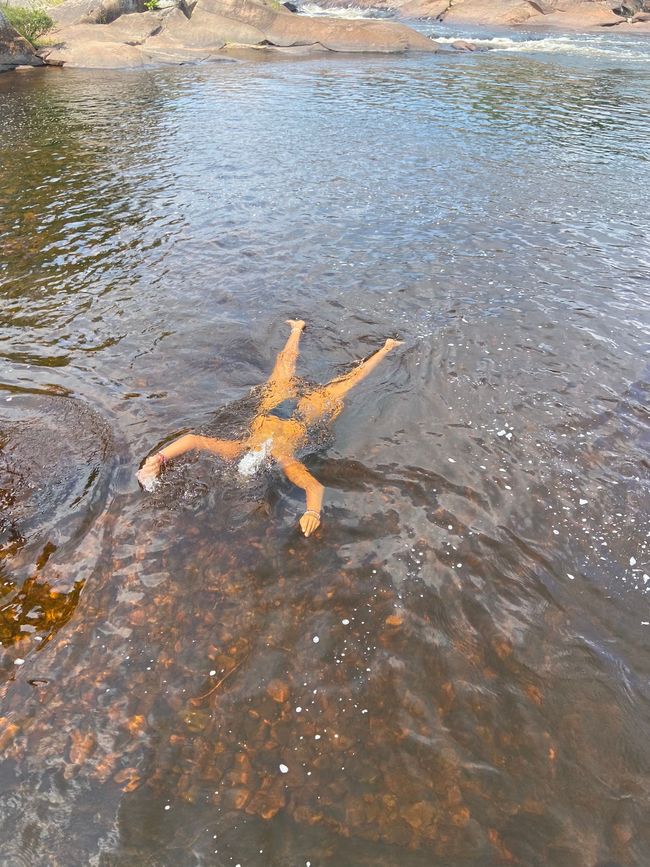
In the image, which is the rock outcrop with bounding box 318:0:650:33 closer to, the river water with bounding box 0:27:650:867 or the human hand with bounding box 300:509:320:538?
the river water with bounding box 0:27:650:867

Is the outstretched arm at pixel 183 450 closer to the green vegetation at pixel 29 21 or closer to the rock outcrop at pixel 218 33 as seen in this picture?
the rock outcrop at pixel 218 33

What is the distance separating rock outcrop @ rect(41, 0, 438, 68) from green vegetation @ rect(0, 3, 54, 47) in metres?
0.70

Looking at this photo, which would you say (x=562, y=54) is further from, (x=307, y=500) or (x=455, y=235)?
(x=307, y=500)

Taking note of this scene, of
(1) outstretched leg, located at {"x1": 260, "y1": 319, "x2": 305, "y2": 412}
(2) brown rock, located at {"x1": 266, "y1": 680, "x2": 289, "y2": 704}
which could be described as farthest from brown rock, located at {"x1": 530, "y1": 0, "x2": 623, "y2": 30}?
(2) brown rock, located at {"x1": 266, "y1": 680, "x2": 289, "y2": 704}

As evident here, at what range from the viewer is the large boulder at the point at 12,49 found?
23906mm

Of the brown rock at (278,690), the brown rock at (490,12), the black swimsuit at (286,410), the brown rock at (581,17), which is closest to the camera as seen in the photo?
the brown rock at (278,690)

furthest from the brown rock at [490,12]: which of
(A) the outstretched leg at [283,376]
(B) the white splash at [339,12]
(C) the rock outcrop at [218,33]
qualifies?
(A) the outstretched leg at [283,376]

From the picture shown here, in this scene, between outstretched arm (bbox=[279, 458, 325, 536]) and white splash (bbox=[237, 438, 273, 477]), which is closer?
outstretched arm (bbox=[279, 458, 325, 536])

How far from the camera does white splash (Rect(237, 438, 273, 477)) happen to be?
541 cm

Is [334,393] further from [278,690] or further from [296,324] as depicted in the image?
[278,690]

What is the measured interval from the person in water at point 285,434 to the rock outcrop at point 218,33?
2795cm

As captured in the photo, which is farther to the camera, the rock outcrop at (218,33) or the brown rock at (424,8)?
the brown rock at (424,8)

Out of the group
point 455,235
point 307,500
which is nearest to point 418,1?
point 455,235

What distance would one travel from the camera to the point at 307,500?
5.02 metres
